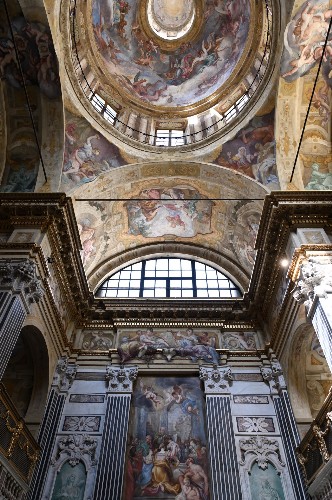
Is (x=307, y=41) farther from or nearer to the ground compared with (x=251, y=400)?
farther from the ground

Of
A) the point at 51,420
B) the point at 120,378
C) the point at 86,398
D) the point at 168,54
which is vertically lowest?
the point at 51,420

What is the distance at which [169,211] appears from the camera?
16516 millimetres

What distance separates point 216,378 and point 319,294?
16.3ft

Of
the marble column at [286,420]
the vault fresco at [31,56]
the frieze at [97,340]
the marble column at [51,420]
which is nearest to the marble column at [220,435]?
the marble column at [286,420]

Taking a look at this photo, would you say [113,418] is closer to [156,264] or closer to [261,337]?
[261,337]

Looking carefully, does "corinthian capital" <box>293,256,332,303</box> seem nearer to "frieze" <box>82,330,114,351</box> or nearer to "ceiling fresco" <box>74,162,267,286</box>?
"ceiling fresco" <box>74,162,267,286</box>

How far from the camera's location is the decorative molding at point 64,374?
12.1 meters

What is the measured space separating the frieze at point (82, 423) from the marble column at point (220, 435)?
324 cm

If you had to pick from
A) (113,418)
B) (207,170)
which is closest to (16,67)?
(207,170)

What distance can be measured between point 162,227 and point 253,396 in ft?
26.3

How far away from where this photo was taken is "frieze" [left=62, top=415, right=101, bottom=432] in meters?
11.3

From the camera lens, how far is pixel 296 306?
35.7 ft

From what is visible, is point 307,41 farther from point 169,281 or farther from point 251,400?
point 251,400

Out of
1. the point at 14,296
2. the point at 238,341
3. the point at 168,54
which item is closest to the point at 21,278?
the point at 14,296
